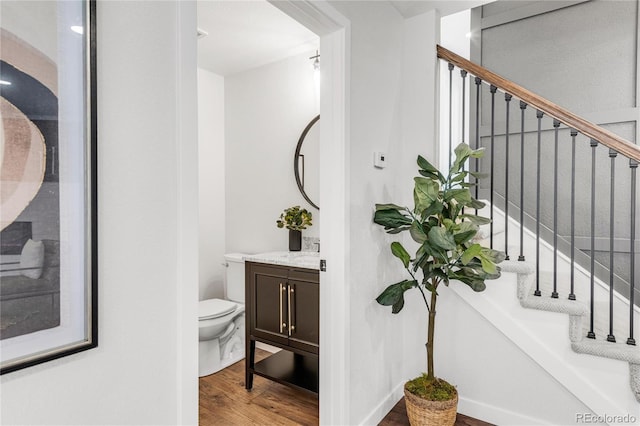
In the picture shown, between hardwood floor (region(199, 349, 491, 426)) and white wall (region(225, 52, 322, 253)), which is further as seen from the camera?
white wall (region(225, 52, 322, 253))

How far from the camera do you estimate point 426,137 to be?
2.36 m

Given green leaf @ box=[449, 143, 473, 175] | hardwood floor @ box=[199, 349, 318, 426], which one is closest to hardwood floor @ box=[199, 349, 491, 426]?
hardwood floor @ box=[199, 349, 318, 426]

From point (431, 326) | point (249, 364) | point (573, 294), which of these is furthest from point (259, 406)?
point (573, 294)

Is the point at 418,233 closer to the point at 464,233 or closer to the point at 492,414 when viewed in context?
the point at 464,233

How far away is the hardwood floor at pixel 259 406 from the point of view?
2148 mm

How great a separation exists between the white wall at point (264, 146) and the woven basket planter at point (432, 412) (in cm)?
146

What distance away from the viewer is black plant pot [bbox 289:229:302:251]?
2920mm

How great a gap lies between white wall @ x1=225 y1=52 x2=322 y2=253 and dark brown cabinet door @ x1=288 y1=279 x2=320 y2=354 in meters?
0.85

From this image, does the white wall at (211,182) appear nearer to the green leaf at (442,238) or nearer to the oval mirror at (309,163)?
the oval mirror at (309,163)

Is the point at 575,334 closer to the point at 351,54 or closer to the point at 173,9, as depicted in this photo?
the point at 351,54

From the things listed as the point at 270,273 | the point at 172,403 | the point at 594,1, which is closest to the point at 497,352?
the point at 270,273

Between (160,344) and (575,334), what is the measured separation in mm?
2000

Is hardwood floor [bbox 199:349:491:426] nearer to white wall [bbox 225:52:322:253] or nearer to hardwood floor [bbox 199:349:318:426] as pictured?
hardwood floor [bbox 199:349:318:426]

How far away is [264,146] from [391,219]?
5.66 ft
